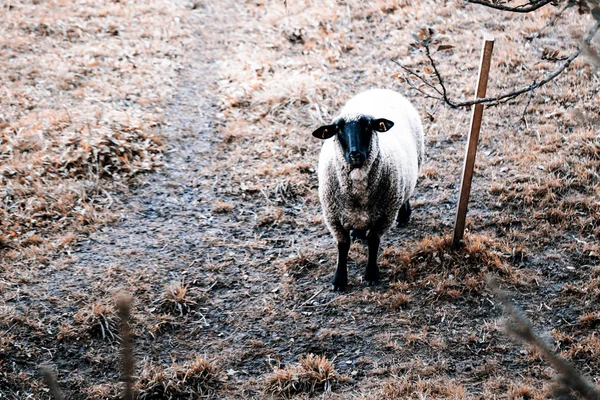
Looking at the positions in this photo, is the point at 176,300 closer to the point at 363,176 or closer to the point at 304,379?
the point at 304,379

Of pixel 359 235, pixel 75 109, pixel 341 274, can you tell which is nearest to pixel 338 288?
pixel 341 274

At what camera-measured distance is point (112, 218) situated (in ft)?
23.1

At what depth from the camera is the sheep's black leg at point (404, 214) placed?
6652 millimetres

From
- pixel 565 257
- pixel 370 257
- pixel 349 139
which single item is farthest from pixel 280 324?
pixel 565 257

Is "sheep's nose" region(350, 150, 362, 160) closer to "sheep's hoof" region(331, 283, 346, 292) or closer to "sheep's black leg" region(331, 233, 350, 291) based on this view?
"sheep's black leg" region(331, 233, 350, 291)

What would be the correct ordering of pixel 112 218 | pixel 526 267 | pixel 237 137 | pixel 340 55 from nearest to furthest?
pixel 526 267 < pixel 112 218 < pixel 237 137 < pixel 340 55

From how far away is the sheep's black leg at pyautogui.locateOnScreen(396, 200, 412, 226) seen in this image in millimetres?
6652

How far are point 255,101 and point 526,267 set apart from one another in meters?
5.95

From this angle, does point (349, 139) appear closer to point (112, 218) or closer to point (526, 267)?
point (526, 267)

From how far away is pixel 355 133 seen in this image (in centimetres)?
495

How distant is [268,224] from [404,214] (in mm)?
1804

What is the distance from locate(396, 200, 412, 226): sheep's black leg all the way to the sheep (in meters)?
0.61

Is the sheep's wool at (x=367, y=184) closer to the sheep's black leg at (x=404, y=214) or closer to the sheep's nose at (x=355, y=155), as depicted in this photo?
the sheep's nose at (x=355, y=155)

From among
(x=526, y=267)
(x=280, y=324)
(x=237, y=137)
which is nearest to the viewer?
(x=280, y=324)
